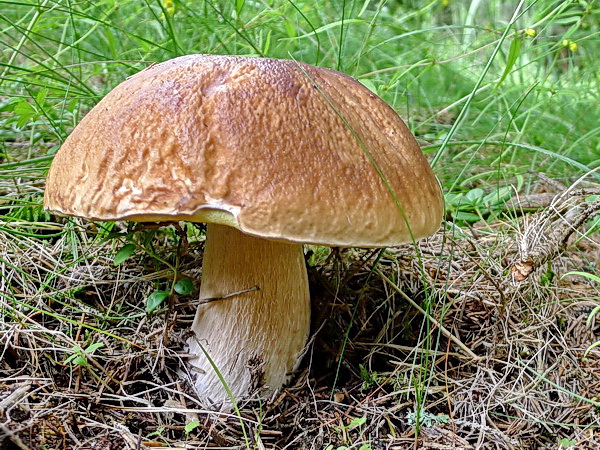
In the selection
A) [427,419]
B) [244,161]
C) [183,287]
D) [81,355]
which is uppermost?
[244,161]

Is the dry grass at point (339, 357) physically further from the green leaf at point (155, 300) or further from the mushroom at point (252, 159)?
the mushroom at point (252, 159)

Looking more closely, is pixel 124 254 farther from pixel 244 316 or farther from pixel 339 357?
pixel 339 357

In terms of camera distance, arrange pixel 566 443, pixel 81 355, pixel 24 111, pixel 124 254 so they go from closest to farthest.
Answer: pixel 566 443 → pixel 81 355 → pixel 124 254 → pixel 24 111

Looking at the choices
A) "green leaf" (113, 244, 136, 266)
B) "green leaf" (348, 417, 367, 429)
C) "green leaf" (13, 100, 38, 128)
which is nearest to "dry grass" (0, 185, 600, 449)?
"green leaf" (348, 417, 367, 429)

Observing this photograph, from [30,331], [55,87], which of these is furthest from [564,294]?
[55,87]

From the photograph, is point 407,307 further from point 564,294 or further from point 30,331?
point 30,331

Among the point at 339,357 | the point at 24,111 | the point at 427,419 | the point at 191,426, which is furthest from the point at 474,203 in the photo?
the point at 24,111
